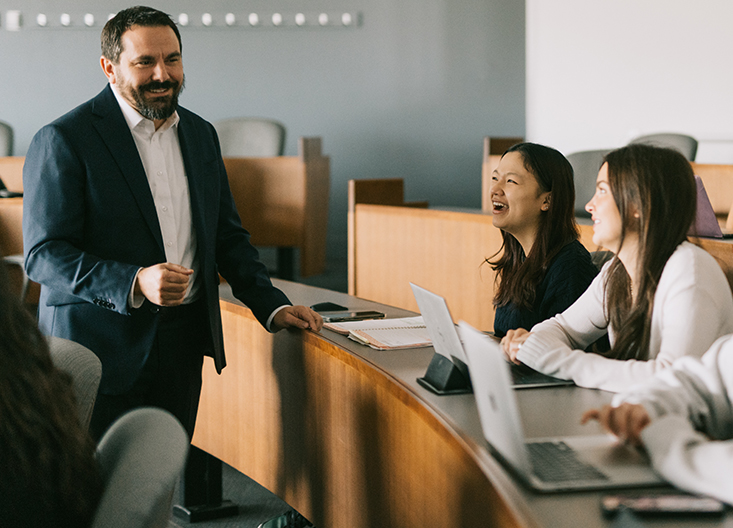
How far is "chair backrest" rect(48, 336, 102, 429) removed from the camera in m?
1.20

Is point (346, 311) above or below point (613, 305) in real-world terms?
below

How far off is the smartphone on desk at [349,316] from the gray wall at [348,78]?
4.59 meters

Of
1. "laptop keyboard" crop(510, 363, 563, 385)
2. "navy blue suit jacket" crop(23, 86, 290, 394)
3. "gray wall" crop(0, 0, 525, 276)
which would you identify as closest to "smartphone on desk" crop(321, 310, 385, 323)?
"navy blue suit jacket" crop(23, 86, 290, 394)

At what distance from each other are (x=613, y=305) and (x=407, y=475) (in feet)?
1.67

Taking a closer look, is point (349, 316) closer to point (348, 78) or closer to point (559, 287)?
point (559, 287)

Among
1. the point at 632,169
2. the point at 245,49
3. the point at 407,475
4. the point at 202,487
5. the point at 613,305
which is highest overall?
the point at 245,49

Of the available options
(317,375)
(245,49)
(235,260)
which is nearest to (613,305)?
(317,375)

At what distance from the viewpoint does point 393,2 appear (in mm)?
6598

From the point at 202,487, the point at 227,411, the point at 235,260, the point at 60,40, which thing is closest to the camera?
the point at 235,260

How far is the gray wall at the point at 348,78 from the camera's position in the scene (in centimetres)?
643

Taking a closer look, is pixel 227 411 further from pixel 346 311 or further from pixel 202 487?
pixel 346 311

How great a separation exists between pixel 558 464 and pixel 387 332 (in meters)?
0.87

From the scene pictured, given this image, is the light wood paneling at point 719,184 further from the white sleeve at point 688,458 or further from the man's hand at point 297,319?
the white sleeve at point 688,458

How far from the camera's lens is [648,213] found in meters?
1.38
